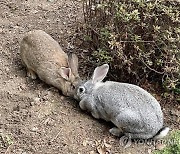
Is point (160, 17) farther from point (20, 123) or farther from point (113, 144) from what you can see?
point (20, 123)

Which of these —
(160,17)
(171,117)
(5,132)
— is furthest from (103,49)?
(5,132)

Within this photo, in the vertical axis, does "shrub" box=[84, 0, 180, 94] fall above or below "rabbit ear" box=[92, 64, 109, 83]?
above

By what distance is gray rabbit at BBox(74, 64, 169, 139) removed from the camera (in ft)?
16.2

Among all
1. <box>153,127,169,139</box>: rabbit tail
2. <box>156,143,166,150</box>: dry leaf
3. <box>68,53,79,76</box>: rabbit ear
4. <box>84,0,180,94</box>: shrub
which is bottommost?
<box>156,143,166,150</box>: dry leaf

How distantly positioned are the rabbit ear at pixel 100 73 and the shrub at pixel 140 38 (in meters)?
0.10

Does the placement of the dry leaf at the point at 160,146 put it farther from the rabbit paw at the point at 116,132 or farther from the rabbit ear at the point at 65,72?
the rabbit ear at the point at 65,72

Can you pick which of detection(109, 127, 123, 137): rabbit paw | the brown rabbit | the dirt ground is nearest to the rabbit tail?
the dirt ground

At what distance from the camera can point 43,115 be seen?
5.19m

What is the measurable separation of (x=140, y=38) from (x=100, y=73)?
61 centimetres

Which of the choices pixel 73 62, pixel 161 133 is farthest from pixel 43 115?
pixel 161 133

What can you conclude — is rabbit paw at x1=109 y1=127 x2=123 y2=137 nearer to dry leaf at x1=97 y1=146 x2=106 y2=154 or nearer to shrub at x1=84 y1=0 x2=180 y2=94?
dry leaf at x1=97 y1=146 x2=106 y2=154

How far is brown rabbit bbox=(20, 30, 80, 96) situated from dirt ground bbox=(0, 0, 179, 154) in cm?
12

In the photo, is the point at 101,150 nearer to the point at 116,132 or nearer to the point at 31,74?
the point at 116,132

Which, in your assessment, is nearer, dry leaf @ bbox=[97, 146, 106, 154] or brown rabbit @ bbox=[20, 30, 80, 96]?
dry leaf @ bbox=[97, 146, 106, 154]
